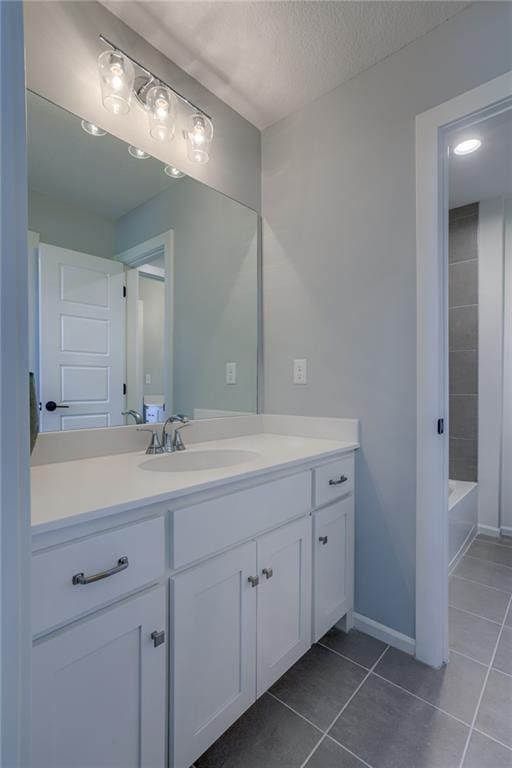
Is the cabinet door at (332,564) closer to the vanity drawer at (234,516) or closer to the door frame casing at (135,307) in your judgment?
the vanity drawer at (234,516)

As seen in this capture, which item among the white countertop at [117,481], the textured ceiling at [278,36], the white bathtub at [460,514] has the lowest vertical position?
the white bathtub at [460,514]

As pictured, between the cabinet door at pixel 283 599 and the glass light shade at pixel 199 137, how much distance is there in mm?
1554

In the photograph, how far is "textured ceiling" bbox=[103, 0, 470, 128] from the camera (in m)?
1.25

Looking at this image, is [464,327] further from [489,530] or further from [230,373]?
[230,373]

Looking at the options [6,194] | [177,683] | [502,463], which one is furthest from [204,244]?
[502,463]

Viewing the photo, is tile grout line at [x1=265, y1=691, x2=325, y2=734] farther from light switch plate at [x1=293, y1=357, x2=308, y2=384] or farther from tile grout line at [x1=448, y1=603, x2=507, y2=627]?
light switch plate at [x1=293, y1=357, x2=308, y2=384]

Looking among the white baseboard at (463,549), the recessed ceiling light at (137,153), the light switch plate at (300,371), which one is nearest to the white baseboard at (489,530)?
the white baseboard at (463,549)

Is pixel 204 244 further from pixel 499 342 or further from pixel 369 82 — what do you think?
pixel 499 342

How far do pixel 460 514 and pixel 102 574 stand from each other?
7.09 ft

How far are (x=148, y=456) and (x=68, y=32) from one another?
1417 mm

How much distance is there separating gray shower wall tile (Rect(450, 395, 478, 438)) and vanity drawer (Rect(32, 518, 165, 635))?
2514 millimetres

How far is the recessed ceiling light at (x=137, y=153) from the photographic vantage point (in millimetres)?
1337

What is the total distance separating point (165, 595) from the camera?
0.83m

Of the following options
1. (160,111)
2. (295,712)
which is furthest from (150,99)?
(295,712)
